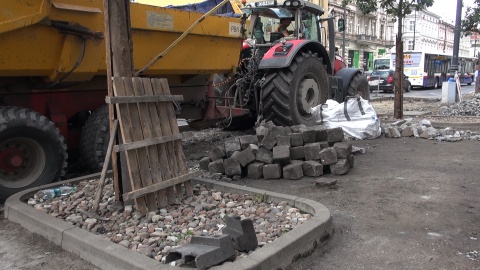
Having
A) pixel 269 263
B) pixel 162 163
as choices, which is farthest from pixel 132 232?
pixel 269 263

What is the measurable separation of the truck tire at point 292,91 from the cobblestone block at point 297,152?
1851 millimetres

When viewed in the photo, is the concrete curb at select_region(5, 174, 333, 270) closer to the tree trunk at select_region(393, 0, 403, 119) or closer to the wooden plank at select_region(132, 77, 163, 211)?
the wooden plank at select_region(132, 77, 163, 211)

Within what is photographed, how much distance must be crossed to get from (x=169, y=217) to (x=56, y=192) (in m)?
1.44

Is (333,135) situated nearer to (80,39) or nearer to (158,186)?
(158,186)

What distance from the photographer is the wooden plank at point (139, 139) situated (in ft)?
13.4

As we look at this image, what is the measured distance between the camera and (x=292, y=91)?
→ 7645 mm

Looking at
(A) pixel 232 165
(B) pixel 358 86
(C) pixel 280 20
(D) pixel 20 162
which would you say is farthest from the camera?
(B) pixel 358 86

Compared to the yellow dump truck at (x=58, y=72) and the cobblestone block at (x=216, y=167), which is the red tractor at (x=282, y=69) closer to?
the yellow dump truck at (x=58, y=72)

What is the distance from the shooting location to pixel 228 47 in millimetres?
7062

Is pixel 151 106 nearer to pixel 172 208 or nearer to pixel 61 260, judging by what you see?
pixel 172 208

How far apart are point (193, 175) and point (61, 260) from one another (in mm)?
1560

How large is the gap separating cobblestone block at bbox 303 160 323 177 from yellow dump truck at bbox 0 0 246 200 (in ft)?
7.28

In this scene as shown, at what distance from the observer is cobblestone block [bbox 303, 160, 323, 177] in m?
5.62

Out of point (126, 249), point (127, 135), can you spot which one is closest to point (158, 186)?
point (127, 135)
